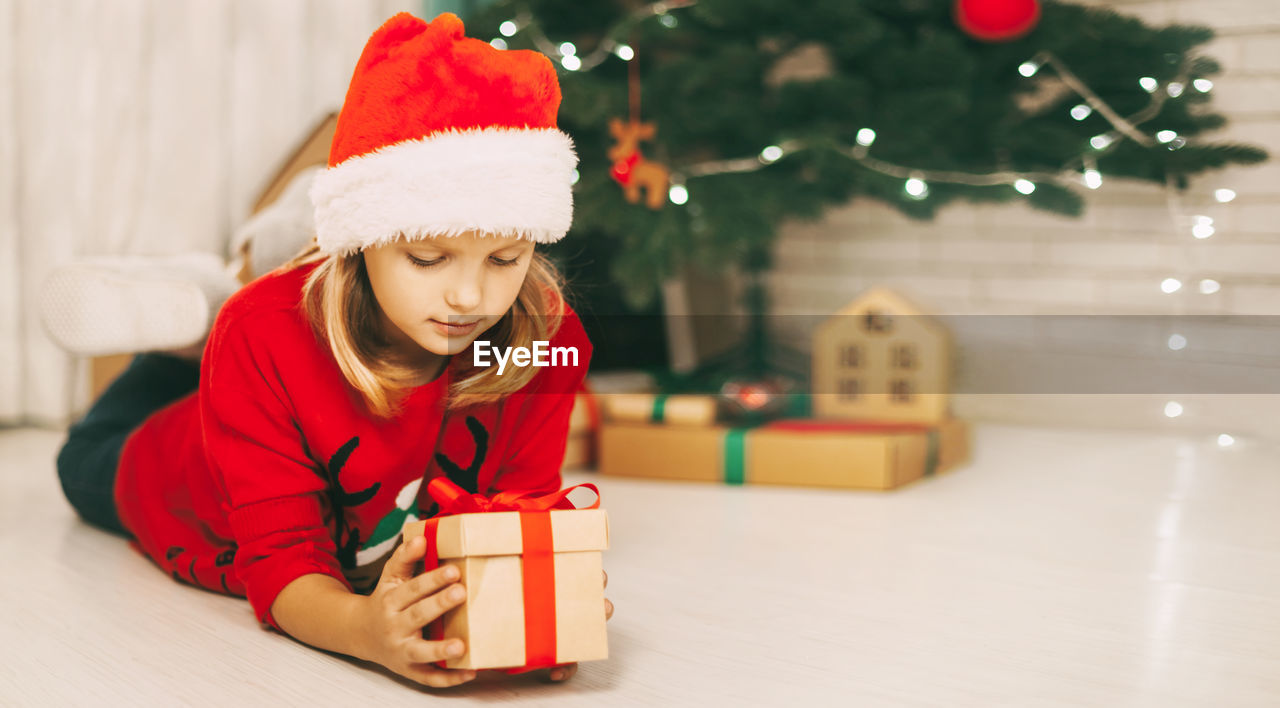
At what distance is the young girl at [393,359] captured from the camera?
0.74 metres

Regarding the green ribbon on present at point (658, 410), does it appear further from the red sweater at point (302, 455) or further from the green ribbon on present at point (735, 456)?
the red sweater at point (302, 455)

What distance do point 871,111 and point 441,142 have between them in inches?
46.6

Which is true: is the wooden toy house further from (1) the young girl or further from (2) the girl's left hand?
(2) the girl's left hand

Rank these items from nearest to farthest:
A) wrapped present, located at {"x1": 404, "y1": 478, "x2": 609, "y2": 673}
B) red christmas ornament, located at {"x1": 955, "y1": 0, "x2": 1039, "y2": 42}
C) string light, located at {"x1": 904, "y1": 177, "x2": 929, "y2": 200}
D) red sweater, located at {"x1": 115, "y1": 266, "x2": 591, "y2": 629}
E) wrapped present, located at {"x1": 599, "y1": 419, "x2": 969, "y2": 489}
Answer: wrapped present, located at {"x1": 404, "y1": 478, "x2": 609, "y2": 673}
red sweater, located at {"x1": 115, "y1": 266, "x2": 591, "y2": 629}
wrapped present, located at {"x1": 599, "y1": 419, "x2": 969, "y2": 489}
red christmas ornament, located at {"x1": 955, "y1": 0, "x2": 1039, "y2": 42}
string light, located at {"x1": 904, "y1": 177, "x2": 929, "y2": 200}

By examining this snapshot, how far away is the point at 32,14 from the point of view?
1692 mm

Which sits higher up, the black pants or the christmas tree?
the christmas tree

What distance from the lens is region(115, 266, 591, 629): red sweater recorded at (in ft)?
2.65

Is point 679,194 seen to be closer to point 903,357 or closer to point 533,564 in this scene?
point 903,357

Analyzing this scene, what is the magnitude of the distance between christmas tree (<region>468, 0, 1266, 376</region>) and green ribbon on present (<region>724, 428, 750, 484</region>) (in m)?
0.35

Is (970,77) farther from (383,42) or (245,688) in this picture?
(245,688)

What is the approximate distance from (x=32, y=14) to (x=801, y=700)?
5.52 ft

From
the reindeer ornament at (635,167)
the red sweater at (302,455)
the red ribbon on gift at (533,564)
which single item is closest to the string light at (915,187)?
the reindeer ornament at (635,167)

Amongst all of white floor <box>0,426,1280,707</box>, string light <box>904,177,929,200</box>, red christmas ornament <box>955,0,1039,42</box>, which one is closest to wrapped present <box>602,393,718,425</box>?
white floor <box>0,426,1280,707</box>

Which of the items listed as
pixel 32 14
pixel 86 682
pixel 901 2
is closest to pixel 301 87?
pixel 32 14
